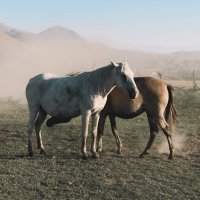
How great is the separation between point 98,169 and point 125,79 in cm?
212

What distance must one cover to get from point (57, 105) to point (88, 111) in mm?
870

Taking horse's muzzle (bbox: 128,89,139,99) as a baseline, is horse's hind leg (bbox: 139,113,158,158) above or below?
below

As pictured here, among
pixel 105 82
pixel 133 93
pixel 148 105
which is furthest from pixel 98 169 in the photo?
pixel 148 105

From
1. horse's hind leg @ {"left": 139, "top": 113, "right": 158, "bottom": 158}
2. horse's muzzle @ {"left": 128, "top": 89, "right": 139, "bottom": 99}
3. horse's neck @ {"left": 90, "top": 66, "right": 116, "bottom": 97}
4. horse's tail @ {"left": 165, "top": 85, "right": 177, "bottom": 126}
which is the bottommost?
horse's hind leg @ {"left": 139, "top": 113, "right": 158, "bottom": 158}

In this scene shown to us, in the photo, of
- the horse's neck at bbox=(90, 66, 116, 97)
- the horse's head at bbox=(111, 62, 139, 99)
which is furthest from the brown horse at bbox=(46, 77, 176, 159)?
the horse's head at bbox=(111, 62, 139, 99)

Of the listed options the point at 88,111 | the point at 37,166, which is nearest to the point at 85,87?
the point at 88,111

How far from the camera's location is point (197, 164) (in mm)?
10086

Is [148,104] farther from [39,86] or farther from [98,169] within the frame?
[39,86]

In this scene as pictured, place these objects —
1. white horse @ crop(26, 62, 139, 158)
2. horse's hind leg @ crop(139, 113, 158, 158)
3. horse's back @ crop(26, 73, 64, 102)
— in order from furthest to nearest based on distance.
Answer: horse's hind leg @ crop(139, 113, 158, 158)
horse's back @ crop(26, 73, 64, 102)
white horse @ crop(26, 62, 139, 158)

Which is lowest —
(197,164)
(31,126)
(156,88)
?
(197,164)

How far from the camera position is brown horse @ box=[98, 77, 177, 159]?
10.4 metres

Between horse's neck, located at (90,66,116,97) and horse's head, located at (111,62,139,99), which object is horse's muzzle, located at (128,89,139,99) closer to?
horse's head, located at (111,62,139,99)

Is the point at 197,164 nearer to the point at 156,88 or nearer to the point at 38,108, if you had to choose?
the point at 156,88

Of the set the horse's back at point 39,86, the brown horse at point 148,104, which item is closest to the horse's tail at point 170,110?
the brown horse at point 148,104
